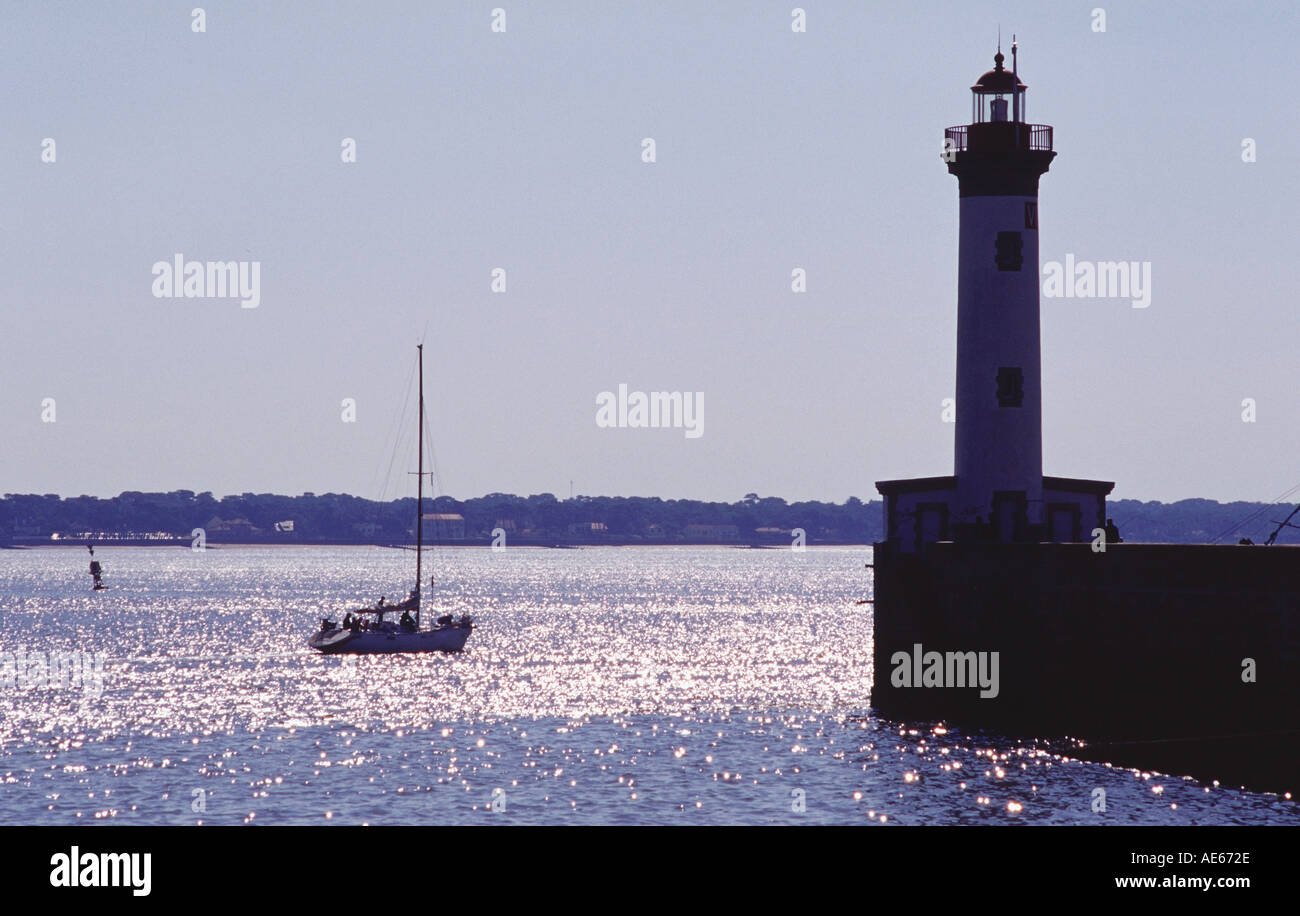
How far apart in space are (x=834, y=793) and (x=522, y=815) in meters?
7.18

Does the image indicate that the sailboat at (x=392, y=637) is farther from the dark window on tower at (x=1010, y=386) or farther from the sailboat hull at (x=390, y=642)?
the dark window on tower at (x=1010, y=386)

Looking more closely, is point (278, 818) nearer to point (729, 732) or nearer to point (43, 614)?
point (729, 732)

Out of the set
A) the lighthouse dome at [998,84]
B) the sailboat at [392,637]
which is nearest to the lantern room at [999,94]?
the lighthouse dome at [998,84]

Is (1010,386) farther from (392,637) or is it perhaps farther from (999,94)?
(392,637)

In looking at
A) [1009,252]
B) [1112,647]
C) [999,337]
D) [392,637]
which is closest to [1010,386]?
[999,337]

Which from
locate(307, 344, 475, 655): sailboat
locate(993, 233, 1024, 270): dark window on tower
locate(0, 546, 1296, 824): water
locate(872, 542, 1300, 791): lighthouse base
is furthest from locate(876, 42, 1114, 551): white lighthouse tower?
locate(307, 344, 475, 655): sailboat

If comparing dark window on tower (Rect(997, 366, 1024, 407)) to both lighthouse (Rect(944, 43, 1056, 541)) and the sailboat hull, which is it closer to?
lighthouse (Rect(944, 43, 1056, 541))

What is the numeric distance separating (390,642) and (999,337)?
4574 cm

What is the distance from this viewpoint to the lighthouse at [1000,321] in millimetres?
45281

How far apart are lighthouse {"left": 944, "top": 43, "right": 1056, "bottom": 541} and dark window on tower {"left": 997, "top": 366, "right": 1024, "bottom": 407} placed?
0.03 meters

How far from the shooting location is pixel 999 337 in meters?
45.3

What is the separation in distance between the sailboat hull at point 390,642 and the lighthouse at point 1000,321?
1669 inches
